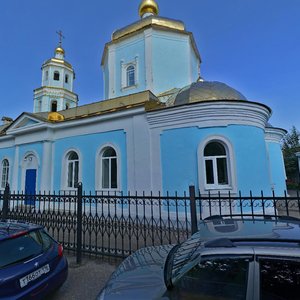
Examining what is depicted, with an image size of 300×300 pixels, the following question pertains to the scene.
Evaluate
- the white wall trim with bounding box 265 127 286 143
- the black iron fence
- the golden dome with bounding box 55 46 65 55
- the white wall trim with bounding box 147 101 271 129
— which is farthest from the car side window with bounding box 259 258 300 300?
the golden dome with bounding box 55 46 65 55

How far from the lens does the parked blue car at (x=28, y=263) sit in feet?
9.20

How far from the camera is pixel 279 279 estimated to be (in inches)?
64.5

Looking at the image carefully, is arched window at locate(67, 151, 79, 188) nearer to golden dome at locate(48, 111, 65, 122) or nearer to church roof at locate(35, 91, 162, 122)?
church roof at locate(35, 91, 162, 122)

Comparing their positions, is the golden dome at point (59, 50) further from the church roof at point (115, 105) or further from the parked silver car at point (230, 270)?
the parked silver car at point (230, 270)

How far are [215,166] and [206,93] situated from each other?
3.14 metres

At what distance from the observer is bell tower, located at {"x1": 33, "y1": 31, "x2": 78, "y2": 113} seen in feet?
86.4

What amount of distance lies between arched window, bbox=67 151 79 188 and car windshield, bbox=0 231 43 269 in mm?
8737

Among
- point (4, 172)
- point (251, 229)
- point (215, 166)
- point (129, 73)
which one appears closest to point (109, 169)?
point (215, 166)

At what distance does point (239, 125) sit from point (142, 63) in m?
7.69

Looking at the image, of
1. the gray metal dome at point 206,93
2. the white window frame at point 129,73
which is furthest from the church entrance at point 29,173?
the gray metal dome at point 206,93

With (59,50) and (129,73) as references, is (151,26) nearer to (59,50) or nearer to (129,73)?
(129,73)

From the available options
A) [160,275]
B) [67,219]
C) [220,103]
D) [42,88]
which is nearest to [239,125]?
[220,103]

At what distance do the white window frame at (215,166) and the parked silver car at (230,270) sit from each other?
6.31 metres

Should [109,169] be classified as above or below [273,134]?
below
